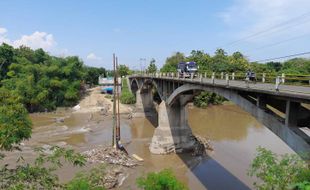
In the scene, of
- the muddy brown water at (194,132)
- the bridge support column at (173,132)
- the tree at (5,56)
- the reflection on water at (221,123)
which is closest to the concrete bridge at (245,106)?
the bridge support column at (173,132)

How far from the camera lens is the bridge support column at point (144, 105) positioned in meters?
59.7

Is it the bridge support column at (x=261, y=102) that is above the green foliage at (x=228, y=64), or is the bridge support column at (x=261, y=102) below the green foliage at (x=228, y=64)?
below

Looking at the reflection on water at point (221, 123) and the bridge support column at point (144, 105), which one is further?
the bridge support column at point (144, 105)

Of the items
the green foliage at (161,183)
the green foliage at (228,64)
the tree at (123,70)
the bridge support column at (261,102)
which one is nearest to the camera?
the green foliage at (161,183)

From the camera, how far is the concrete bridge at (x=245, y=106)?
41.5 feet

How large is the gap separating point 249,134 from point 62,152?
Answer: 124 feet

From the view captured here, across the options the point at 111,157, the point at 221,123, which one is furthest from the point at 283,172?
the point at 221,123

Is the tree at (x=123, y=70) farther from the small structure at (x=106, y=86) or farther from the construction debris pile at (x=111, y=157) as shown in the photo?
the construction debris pile at (x=111, y=157)

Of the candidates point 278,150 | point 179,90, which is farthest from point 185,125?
point 278,150

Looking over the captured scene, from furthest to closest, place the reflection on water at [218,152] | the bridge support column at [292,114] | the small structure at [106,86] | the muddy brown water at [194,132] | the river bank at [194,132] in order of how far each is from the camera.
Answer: the small structure at [106,86] → the river bank at [194,132] → the muddy brown water at [194,132] → the reflection on water at [218,152] → the bridge support column at [292,114]

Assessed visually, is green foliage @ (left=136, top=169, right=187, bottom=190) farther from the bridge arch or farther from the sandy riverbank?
the sandy riverbank

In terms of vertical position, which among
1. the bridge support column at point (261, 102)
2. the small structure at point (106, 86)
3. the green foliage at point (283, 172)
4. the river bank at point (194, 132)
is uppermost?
the bridge support column at point (261, 102)

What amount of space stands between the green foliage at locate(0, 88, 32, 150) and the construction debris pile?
745 inches

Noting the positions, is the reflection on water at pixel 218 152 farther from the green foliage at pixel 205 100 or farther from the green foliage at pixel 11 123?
the green foliage at pixel 11 123
